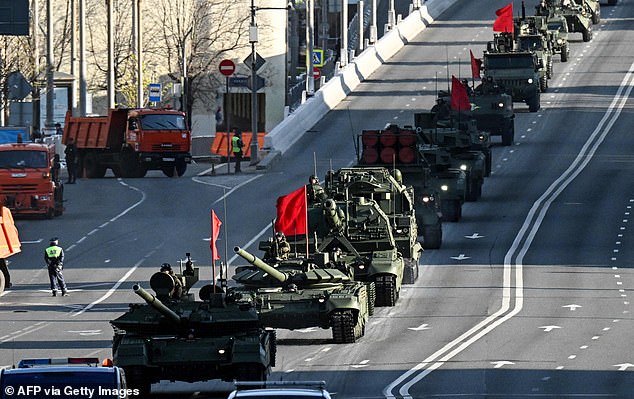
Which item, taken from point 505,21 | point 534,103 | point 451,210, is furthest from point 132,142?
point 505,21

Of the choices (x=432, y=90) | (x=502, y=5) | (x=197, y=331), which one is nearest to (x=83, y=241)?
(x=197, y=331)

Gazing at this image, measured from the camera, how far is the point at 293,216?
117 ft

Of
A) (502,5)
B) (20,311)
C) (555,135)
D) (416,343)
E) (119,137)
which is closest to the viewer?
(416,343)

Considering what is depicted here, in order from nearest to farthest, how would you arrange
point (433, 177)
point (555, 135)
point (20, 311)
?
point (20, 311) → point (433, 177) → point (555, 135)

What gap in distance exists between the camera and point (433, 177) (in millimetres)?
50156

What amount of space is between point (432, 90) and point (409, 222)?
39.5 m

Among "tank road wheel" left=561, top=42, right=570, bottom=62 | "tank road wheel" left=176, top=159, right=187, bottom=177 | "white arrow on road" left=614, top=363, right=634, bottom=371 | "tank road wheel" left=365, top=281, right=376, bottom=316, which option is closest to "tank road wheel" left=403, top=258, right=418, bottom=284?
"tank road wheel" left=365, top=281, right=376, bottom=316

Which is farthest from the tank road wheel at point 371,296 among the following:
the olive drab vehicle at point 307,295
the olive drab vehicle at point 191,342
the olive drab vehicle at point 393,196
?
the olive drab vehicle at point 191,342

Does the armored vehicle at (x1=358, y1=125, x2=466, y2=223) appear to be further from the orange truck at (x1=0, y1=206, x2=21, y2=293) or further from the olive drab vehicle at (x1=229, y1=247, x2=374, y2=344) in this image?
the olive drab vehicle at (x1=229, y1=247, x2=374, y2=344)

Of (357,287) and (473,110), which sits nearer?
(357,287)

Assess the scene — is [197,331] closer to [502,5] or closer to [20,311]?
[20,311]

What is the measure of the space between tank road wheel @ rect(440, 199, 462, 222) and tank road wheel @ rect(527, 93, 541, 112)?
2258 centimetres

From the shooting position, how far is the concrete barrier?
2714 inches

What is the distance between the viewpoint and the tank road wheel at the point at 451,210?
1982 inches
